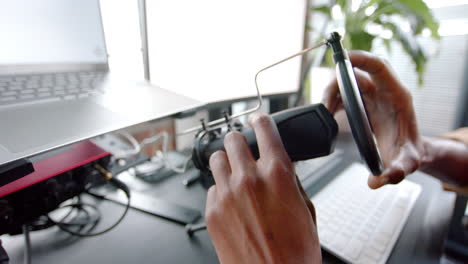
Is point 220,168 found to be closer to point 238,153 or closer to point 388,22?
point 238,153

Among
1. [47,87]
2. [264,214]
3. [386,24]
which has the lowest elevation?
[264,214]

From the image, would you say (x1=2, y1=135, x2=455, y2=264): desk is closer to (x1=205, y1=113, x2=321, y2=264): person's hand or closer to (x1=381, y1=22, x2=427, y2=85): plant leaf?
(x1=205, y1=113, x2=321, y2=264): person's hand

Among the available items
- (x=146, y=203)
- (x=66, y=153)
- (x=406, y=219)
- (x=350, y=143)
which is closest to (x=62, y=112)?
(x=66, y=153)

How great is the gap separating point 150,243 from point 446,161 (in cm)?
61

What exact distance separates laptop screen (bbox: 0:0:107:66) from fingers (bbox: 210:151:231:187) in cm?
31

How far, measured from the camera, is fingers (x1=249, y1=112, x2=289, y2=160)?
0.24 m

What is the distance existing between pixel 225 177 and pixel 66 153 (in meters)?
0.27

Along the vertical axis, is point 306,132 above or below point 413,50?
below

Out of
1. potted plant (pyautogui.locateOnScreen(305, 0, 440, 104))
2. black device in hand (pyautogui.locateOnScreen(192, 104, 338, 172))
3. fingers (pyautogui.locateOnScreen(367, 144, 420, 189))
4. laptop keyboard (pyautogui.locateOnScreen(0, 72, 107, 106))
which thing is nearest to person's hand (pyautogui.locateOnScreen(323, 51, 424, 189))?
fingers (pyautogui.locateOnScreen(367, 144, 420, 189))

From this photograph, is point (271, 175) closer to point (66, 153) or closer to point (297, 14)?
point (66, 153)

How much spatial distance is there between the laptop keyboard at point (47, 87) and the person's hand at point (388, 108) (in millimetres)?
413

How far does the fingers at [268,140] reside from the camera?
24 centimetres

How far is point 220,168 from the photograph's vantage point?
0.87ft

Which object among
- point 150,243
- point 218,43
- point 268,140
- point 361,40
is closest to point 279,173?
point 268,140
